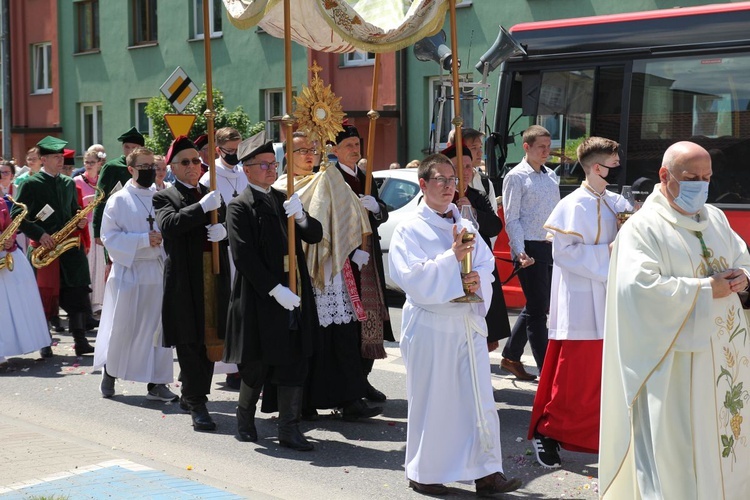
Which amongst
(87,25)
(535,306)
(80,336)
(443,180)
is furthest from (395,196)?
(87,25)

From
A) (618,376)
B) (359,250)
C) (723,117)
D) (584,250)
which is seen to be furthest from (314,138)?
(723,117)

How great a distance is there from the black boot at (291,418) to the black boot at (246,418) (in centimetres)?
27

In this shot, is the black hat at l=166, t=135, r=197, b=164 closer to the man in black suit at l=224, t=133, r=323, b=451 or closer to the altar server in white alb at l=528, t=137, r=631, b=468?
the man in black suit at l=224, t=133, r=323, b=451

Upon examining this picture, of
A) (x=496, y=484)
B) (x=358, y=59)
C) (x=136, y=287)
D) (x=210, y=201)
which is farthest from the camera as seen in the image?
(x=358, y=59)

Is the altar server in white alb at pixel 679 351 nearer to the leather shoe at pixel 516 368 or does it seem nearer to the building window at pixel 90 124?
the leather shoe at pixel 516 368

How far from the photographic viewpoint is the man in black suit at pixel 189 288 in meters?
8.05

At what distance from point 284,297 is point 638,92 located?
6.61 metres

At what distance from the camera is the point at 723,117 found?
11.7m

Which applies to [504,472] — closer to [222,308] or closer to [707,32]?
[222,308]

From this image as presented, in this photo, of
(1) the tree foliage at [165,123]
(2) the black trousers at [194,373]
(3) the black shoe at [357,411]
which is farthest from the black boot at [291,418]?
(1) the tree foliage at [165,123]

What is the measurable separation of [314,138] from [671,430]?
140 inches

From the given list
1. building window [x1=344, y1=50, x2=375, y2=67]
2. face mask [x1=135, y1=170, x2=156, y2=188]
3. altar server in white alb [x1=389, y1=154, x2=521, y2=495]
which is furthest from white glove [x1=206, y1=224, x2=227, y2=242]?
building window [x1=344, y1=50, x2=375, y2=67]

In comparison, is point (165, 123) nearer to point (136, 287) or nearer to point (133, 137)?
point (133, 137)

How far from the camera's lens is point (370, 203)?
27.1 ft
